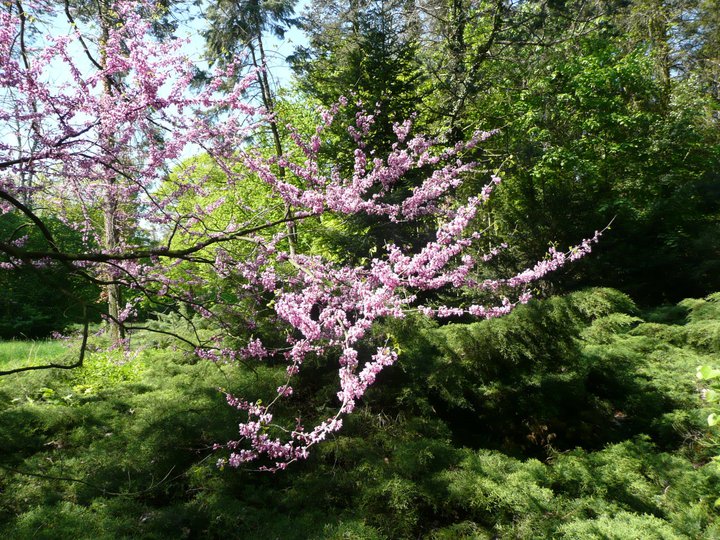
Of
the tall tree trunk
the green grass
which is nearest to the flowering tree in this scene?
the tall tree trunk

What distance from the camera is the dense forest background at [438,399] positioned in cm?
308

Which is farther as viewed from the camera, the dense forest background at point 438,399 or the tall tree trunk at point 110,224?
the tall tree trunk at point 110,224

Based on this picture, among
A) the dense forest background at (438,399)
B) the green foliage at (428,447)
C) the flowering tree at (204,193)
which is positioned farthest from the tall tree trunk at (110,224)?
the green foliage at (428,447)

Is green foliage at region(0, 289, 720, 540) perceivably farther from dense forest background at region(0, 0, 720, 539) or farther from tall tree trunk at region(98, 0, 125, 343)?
tall tree trunk at region(98, 0, 125, 343)

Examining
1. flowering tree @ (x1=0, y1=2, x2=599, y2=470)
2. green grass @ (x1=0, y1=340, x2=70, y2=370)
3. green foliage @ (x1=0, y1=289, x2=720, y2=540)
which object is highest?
flowering tree @ (x1=0, y1=2, x2=599, y2=470)

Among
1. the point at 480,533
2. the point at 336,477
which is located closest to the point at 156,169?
the point at 336,477

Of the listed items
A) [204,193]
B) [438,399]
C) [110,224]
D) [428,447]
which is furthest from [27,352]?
[428,447]

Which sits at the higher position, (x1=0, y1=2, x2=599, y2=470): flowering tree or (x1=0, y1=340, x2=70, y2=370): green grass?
(x1=0, y1=2, x2=599, y2=470): flowering tree

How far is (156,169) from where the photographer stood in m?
4.64

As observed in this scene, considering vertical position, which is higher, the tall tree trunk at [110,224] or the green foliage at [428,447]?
the tall tree trunk at [110,224]

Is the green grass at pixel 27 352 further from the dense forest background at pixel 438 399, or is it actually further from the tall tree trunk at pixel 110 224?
the tall tree trunk at pixel 110 224

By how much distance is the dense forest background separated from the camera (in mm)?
3076

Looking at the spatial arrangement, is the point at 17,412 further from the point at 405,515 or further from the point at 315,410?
the point at 405,515

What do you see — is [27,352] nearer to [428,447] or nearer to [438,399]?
[438,399]
